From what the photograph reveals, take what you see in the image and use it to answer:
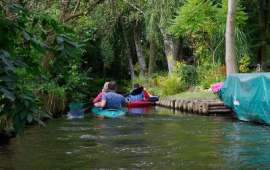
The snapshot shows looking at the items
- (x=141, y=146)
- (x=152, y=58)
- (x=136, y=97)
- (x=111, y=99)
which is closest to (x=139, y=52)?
(x=152, y=58)

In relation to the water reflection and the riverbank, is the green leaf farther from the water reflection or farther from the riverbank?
the riverbank

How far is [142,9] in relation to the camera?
135ft

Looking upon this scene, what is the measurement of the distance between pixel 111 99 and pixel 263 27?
20822 mm

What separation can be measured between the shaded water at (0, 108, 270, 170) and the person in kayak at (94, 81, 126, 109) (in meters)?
0.56

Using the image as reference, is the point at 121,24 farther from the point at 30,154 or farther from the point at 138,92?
the point at 30,154

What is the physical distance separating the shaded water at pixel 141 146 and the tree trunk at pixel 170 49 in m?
18.3

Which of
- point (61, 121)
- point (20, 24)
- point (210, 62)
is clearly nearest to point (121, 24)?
point (210, 62)

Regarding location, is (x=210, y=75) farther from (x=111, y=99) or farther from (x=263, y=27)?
(x=111, y=99)

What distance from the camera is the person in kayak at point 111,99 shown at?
73.0 ft

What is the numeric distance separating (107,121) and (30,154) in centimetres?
847

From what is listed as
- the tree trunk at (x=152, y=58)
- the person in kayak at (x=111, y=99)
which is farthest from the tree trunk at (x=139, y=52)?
the person in kayak at (x=111, y=99)

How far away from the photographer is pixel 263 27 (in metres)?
40.6

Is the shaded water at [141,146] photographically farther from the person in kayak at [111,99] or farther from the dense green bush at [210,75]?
the dense green bush at [210,75]

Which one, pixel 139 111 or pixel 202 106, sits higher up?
pixel 202 106
